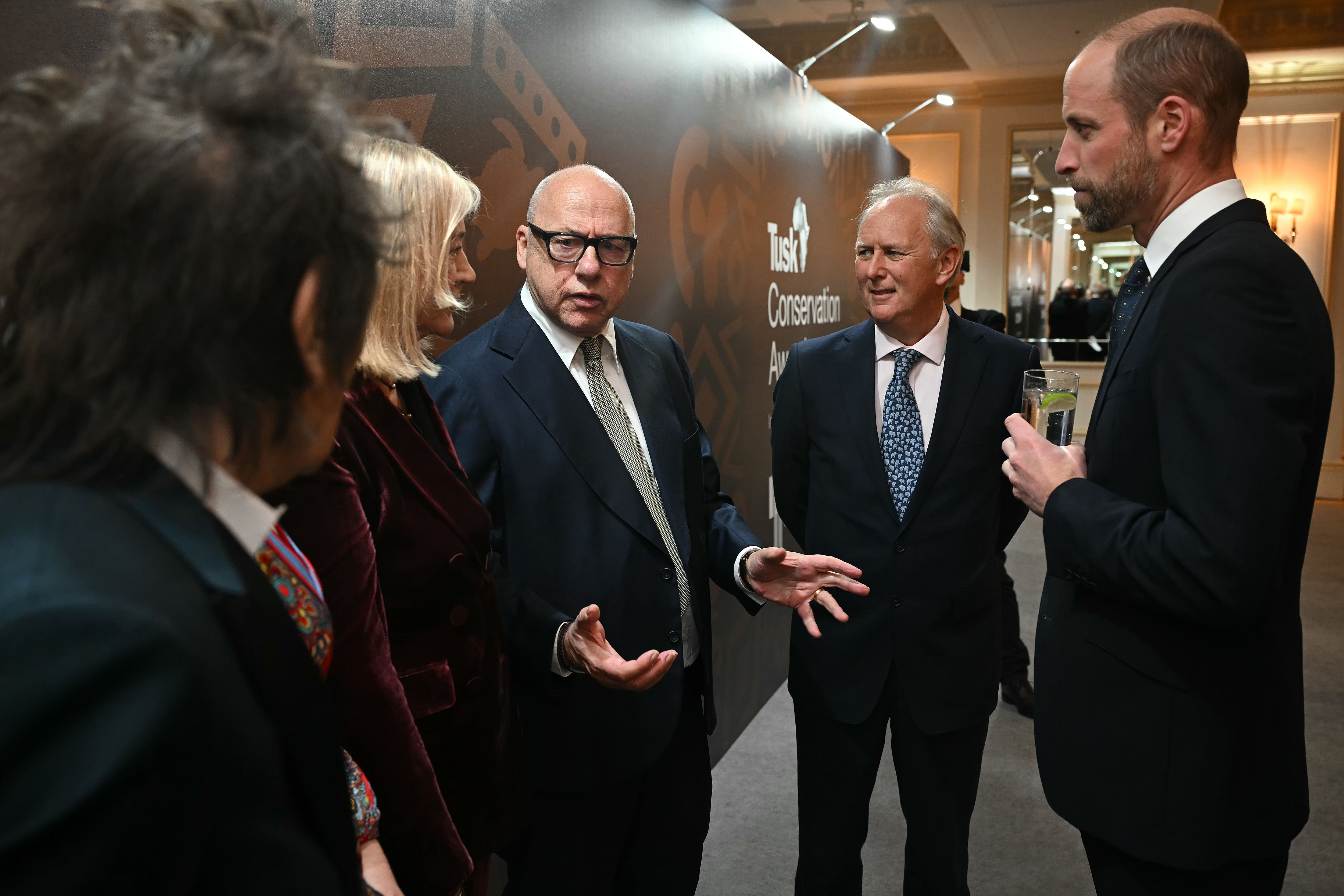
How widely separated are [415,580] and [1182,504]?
3.53 feet

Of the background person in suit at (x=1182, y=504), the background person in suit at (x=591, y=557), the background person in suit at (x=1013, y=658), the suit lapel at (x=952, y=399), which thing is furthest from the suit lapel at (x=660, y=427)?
the background person in suit at (x=1013, y=658)

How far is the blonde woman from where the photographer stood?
106cm

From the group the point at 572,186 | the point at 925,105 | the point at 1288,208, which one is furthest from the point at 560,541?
the point at 1288,208

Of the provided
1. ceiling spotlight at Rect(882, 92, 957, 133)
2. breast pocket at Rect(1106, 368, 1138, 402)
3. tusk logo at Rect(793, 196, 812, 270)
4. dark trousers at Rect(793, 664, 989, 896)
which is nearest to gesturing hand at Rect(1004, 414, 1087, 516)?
breast pocket at Rect(1106, 368, 1138, 402)

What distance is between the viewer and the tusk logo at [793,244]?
12.6 feet

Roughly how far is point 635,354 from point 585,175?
1.26 feet

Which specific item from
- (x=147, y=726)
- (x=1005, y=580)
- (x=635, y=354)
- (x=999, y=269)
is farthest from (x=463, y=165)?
(x=999, y=269)

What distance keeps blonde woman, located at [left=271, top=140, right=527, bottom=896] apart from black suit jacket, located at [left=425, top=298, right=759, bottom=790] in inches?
8.0

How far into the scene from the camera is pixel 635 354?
1979mm

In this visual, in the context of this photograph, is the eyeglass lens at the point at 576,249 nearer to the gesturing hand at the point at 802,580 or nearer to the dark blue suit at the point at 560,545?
Result: the dark blue suit at the point at 560,545

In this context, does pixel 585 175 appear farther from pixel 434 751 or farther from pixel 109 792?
pixel 109 792

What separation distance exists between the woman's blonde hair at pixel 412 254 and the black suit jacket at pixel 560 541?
1.00 ft

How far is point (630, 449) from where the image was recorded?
185 centimetres

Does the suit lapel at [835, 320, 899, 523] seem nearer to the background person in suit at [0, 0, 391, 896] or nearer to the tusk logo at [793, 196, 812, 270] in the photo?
the background person in suit at [0, 0, 391, 896]
